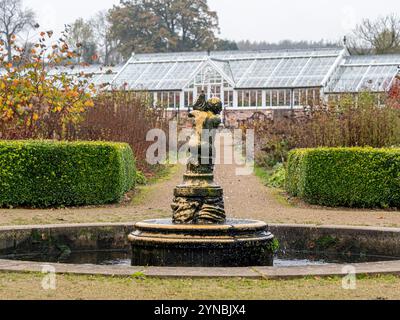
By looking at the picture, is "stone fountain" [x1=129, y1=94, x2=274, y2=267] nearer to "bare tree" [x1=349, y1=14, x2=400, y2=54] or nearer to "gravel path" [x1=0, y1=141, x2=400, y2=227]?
"gravel path" [x1=0, y1=141, x2=400, y2=227]

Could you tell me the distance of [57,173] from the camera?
1638cm

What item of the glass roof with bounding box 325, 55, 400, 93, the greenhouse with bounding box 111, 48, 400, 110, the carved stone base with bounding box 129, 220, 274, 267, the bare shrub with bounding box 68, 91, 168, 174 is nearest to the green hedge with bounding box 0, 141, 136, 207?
the bare shrub with bounding box 68, 91, 168, 174

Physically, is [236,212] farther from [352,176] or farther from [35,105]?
[35,105]

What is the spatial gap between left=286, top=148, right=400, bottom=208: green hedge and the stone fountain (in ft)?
26.2

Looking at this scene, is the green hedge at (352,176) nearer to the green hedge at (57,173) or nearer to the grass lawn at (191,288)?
the green hedge at (57,173)

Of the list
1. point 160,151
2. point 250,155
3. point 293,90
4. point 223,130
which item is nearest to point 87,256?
point 160,151

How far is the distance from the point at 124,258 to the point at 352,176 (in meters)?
8.02

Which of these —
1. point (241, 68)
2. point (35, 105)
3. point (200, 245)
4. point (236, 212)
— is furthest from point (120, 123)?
point (241, 68)

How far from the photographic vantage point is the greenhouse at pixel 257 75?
1892 inches

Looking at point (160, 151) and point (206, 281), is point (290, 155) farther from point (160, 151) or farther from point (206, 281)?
point (206, 281)

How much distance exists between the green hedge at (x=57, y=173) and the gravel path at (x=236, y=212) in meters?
0.41

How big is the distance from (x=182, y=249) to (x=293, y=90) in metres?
40.4

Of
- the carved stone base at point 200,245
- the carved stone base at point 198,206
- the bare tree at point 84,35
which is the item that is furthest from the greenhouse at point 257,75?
the carved stone base at point 200,245

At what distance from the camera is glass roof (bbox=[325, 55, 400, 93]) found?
155 ft
